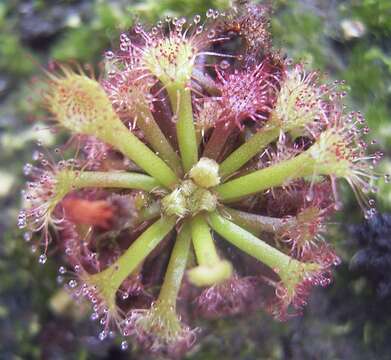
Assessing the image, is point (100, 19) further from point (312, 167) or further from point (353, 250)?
point (353, 250)

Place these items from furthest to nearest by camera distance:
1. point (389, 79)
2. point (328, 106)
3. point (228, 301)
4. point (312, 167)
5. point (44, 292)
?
point (44, 292) < point (389, 79) < point (228, 301) < point (328, 106) < point (312, 167)

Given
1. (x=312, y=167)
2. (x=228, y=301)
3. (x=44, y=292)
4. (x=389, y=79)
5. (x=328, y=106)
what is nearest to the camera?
(x=312, y=167)

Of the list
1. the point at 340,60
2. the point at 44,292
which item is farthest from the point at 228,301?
the point at 340,60

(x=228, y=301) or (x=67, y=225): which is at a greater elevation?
(x=67, y=225)

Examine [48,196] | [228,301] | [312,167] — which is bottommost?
[228,301]

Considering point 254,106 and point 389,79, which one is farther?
point 389,79
